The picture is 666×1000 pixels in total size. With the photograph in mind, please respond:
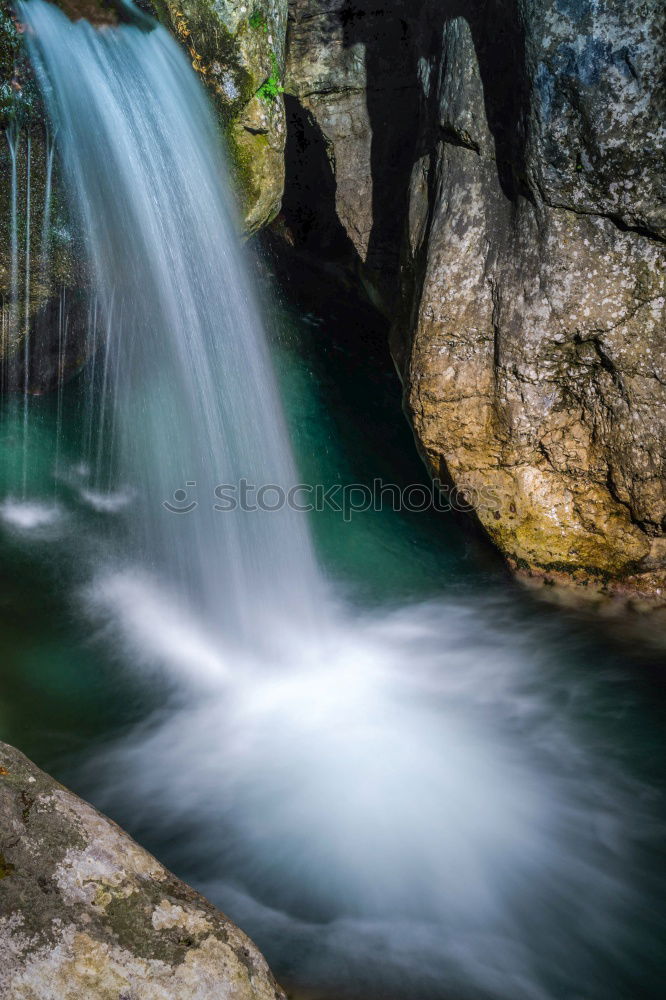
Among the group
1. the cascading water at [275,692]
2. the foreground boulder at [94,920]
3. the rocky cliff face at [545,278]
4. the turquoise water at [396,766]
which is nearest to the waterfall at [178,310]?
the cascading water at [275,692]

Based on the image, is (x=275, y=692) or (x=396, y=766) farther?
(x=275, y=692)

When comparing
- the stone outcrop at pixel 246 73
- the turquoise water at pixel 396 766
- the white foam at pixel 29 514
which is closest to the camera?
the turquoise water at pixel 396 766

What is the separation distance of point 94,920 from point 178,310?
4.73m

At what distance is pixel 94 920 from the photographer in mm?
1663

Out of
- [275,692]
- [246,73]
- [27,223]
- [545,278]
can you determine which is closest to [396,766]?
[275,692]

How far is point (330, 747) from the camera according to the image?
3707 mm

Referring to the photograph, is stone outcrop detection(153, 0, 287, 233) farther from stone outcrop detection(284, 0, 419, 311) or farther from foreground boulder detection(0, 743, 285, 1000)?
foreground boulder detection(0, 743, 285, 1000)

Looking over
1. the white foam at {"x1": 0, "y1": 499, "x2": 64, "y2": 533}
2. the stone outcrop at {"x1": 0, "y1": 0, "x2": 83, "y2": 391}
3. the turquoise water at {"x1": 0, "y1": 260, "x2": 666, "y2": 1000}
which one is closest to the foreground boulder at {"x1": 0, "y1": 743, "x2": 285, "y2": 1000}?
the turquoise water at {"x1": 0, "y1": 260, "x2": 666, "y2": 1000}

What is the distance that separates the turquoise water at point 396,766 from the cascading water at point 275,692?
0.6 inches

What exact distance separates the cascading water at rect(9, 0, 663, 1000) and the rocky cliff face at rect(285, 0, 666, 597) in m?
1.06

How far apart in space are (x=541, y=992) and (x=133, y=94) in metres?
6.00

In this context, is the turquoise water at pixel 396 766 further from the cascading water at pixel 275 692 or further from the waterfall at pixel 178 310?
the waterfall at pixel 178 310

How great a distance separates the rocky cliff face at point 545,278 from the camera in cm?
420

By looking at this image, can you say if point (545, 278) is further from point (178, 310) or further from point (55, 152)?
point (55, 152)
